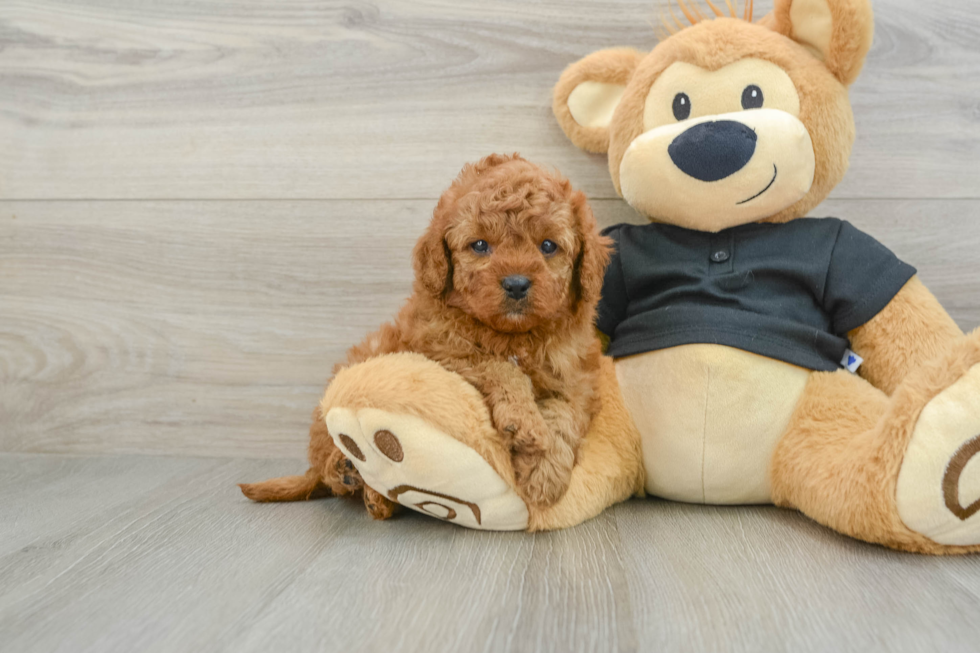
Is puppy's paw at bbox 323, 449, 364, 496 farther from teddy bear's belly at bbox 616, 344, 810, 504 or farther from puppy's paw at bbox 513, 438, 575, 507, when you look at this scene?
teddy bear's belly at bbox 616, 344, 810, 504

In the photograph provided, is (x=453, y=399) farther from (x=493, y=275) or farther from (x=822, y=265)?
(x=822, y=265)

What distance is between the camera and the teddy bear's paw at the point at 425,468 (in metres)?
0.80

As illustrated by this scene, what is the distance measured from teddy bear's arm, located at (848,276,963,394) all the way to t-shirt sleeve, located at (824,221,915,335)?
0.05ft

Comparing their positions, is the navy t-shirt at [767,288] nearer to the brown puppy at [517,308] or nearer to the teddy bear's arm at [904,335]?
the teddy bear's arm at [904,335]

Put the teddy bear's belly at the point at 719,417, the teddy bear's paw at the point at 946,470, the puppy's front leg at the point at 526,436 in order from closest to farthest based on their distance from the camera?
the teddy bear's paw at the point at 946,470 < the puppy's front leg at the point at 526,436 < the teddy bear's belly at the point at 719,417

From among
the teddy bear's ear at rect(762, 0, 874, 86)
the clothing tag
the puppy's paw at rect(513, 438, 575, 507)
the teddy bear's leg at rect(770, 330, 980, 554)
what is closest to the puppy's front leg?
the puppy's paw at rect(513, 438, 575, 507)

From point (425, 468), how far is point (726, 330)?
462 mm

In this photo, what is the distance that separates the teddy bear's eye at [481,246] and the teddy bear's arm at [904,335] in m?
0.57

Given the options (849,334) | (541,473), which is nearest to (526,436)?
(541,473)

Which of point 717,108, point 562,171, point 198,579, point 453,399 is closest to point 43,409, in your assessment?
point 198,579

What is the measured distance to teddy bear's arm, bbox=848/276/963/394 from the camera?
938 mm

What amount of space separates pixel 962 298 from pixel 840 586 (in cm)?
74

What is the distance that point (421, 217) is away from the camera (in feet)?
4.19

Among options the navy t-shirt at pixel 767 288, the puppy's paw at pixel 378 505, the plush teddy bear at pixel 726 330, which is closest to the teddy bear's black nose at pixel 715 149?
the plush teddy bear at pixel 726 330
